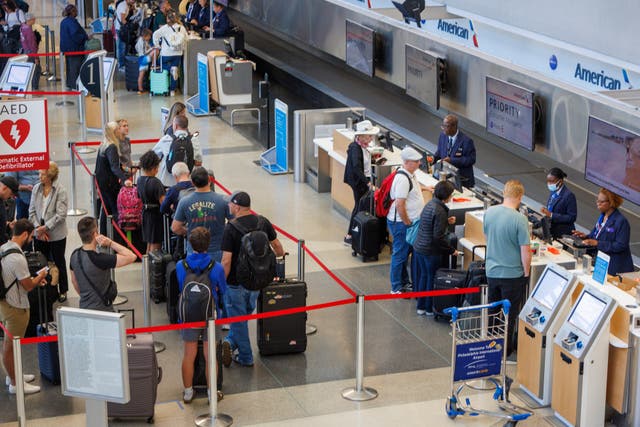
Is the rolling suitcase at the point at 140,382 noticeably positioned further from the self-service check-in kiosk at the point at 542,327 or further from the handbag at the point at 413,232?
the handbag at the point at 413,232

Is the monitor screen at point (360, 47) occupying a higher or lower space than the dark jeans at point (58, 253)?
higher

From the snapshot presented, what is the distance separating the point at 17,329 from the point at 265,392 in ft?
7.09

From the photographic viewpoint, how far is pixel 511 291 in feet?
31.7

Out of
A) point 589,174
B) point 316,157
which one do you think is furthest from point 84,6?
point 589,174

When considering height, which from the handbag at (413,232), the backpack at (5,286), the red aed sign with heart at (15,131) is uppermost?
the red aed sign with heart at (15,131)

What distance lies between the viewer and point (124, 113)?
66.0 feet

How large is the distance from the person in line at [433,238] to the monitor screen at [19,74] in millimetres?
9549

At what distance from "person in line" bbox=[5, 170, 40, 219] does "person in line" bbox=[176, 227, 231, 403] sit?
3.81 m

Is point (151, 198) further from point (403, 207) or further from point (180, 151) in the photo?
point (403, 207)

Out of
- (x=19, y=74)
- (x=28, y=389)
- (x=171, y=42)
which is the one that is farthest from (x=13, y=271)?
(x=171, y=42)

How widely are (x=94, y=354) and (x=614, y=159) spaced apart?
6689 millimetres

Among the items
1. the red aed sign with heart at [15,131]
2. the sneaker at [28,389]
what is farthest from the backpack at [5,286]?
the red aed sign with heart at [15,131]

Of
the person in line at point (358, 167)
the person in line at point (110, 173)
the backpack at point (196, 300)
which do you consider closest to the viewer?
the backpack at point (196, 300)

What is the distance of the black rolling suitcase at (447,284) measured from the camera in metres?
10.4
